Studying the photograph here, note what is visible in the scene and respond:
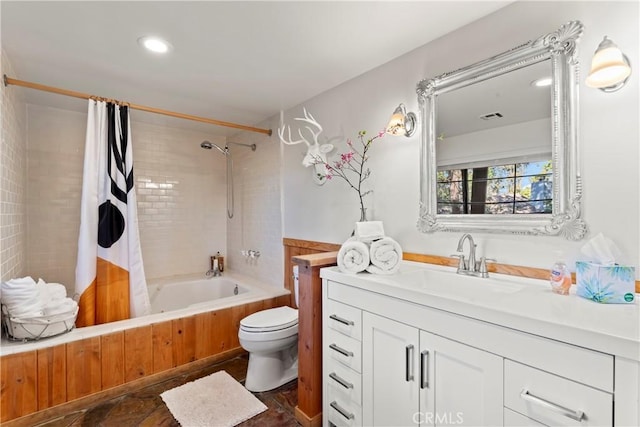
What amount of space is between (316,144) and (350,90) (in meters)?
0.49

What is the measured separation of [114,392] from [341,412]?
161cm

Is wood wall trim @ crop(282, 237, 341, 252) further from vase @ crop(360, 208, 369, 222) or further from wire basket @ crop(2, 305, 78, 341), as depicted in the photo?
wire basket @ crop(2, 305, 78, 341)

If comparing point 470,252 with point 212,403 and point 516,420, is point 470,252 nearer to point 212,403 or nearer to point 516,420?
point 516,420

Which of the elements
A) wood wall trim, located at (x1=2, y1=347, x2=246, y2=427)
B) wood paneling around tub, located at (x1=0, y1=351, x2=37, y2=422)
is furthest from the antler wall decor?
wood paneling around tub, located at (x1=0, y1=351, x2=37, y2=422)

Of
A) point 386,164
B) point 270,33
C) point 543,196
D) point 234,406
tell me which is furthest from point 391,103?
point 234,406

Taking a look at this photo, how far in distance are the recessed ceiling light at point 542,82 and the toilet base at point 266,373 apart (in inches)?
90.4

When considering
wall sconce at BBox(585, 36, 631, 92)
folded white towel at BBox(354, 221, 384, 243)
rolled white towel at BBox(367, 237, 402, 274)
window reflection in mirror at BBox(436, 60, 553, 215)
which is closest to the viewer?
wall sconce at BBox(585, 36, 631, 92)

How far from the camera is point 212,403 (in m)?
2.01

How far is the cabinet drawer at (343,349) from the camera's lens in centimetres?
154

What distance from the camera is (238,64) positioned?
6.87 feet

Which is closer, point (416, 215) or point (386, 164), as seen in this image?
point (416, 215)

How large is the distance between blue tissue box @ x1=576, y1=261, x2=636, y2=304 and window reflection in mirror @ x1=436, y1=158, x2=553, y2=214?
32 centimetres

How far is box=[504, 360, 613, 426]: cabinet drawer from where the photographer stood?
2.81 feet

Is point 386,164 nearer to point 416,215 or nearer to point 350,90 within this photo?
point 416,215
